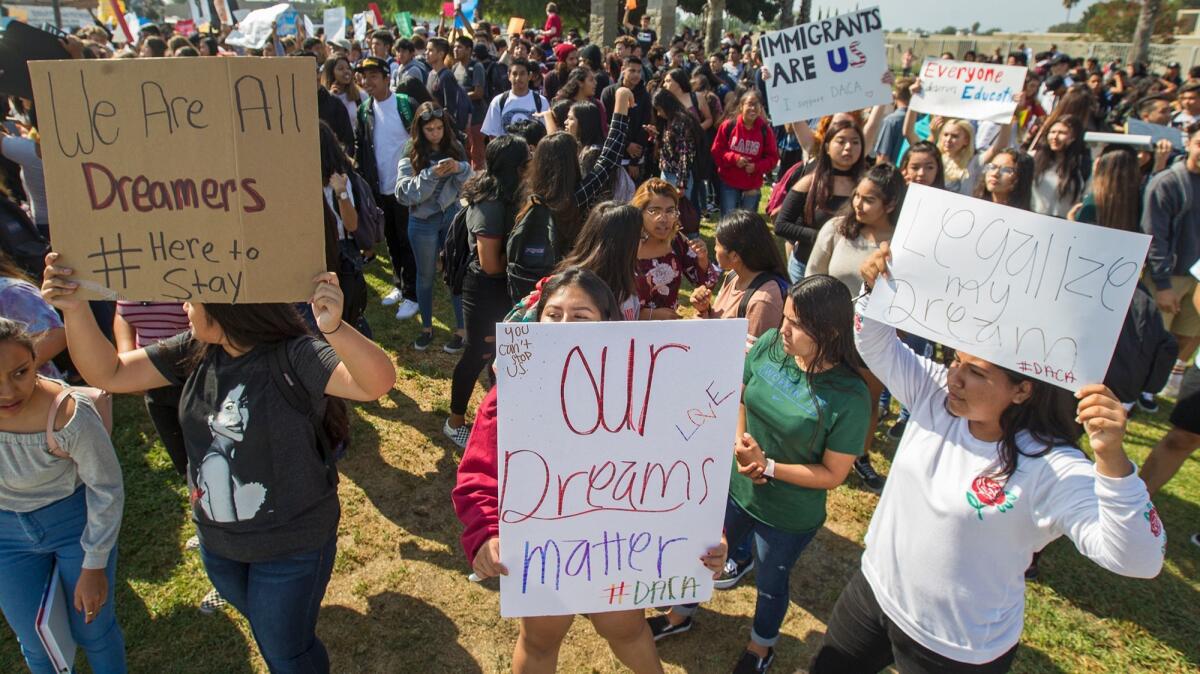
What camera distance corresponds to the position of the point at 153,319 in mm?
3150

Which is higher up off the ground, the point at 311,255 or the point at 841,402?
the point at 311,255

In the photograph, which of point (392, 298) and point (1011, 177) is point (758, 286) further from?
point (392, 298)

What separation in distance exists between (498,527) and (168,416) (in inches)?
96.2

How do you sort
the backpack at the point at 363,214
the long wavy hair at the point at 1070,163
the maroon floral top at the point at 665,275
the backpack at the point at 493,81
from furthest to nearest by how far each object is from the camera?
the backpack at the point at 493,81 → the long wavy hair at the point at 1070,163 → the backpack at the point at 363,214 → the maroon floral top at the point at 665,275

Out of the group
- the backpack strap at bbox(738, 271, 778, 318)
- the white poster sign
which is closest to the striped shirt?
the backpack strap at bbox(738, 271, 778, 318)

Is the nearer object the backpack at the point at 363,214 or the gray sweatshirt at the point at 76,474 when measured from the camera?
the gray sweatshirt at the point at 76,474

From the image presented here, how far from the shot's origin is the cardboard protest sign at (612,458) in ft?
5.66

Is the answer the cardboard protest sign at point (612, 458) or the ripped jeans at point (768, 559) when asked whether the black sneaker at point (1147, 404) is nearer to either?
the ripped jeans at point (768, 559)

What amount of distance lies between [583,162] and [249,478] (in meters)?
3.23

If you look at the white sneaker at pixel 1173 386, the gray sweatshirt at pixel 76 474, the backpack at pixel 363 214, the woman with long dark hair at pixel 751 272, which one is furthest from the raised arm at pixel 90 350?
the white sneaker at pixel 1173 386

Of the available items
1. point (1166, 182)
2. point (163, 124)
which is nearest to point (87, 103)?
point (163, 124)

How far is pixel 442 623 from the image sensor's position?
129 inches

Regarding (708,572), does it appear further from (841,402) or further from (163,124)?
(163,124)

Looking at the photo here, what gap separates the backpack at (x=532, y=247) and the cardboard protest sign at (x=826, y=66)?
2.76 m
